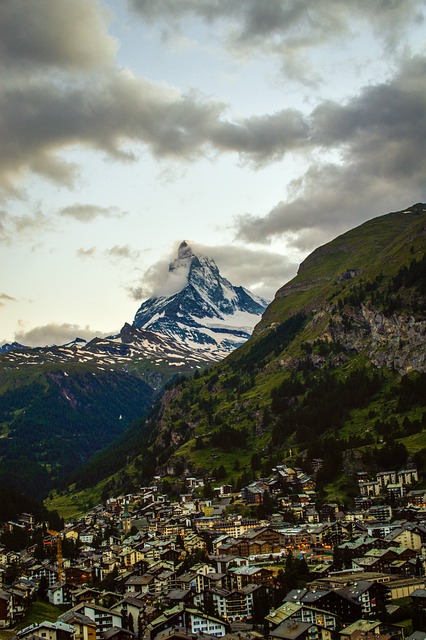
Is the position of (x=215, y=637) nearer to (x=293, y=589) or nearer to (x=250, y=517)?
(x=293, y=589)

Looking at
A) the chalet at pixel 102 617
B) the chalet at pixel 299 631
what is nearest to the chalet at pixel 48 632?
the chalet at pixel 102 617

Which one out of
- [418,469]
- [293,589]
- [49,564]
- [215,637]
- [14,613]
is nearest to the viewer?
[215,637]

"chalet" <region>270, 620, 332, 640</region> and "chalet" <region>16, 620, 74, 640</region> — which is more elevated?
"chalet" <region>16, 620, 74, 640</region>

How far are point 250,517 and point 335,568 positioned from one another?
66.7 metres

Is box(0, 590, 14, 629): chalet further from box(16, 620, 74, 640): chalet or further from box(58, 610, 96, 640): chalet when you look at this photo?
box(16, 620, 74, 640): chalet

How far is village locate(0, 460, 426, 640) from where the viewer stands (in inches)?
4264

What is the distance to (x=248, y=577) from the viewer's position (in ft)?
434

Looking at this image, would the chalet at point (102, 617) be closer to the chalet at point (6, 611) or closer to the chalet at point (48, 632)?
the chalet at point (48, 632)

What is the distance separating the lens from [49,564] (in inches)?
6658

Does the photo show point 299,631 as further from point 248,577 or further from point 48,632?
point 48,632

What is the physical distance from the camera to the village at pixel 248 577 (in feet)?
355

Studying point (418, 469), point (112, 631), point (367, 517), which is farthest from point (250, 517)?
point (112, 631)

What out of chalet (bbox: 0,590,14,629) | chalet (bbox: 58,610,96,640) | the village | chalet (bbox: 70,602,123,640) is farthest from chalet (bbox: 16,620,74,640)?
chalet (bbox: 0,590,14,629)

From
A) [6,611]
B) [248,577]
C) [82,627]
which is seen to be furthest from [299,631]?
[6,611]
